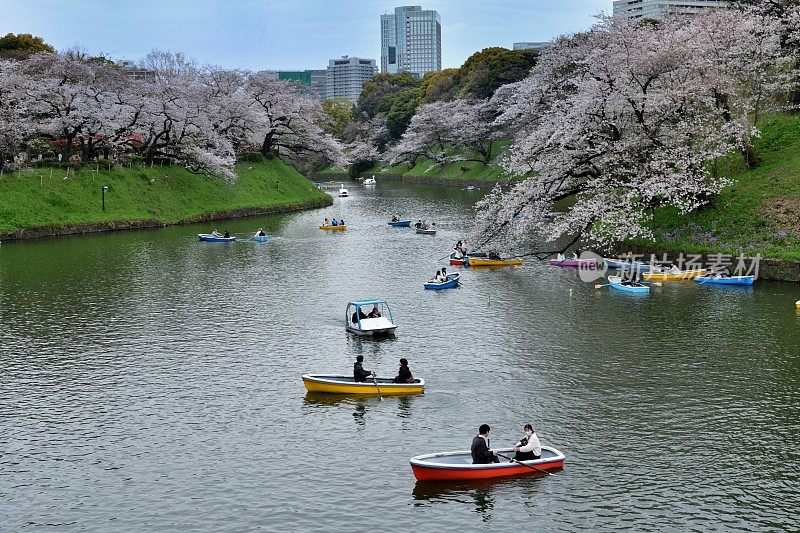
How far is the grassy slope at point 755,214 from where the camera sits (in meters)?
49.6

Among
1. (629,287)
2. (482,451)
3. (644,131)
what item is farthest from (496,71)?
(482,451)

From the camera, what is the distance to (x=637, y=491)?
2158 centimetres

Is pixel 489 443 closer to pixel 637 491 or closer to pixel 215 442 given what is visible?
pixel 637 491

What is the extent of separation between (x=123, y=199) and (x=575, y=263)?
49.0 m

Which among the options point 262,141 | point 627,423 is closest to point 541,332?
point 627,423

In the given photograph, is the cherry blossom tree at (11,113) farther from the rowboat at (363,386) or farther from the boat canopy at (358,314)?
the rowboat at (363,386)

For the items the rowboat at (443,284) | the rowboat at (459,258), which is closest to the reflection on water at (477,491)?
the rowboat at (443,284)

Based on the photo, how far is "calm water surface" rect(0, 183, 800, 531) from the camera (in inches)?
832

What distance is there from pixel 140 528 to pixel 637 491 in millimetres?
12885

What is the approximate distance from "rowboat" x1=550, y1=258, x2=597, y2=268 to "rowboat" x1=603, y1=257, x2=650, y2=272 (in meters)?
0.93

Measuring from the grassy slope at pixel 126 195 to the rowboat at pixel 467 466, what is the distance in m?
59.3

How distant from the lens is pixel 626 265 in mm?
52406

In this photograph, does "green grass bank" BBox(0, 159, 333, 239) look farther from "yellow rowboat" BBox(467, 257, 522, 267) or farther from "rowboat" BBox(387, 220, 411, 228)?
"yellow rowboat" BBox(467, 257, 522, 267)

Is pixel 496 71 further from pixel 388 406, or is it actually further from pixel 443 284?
pixel 388 406
